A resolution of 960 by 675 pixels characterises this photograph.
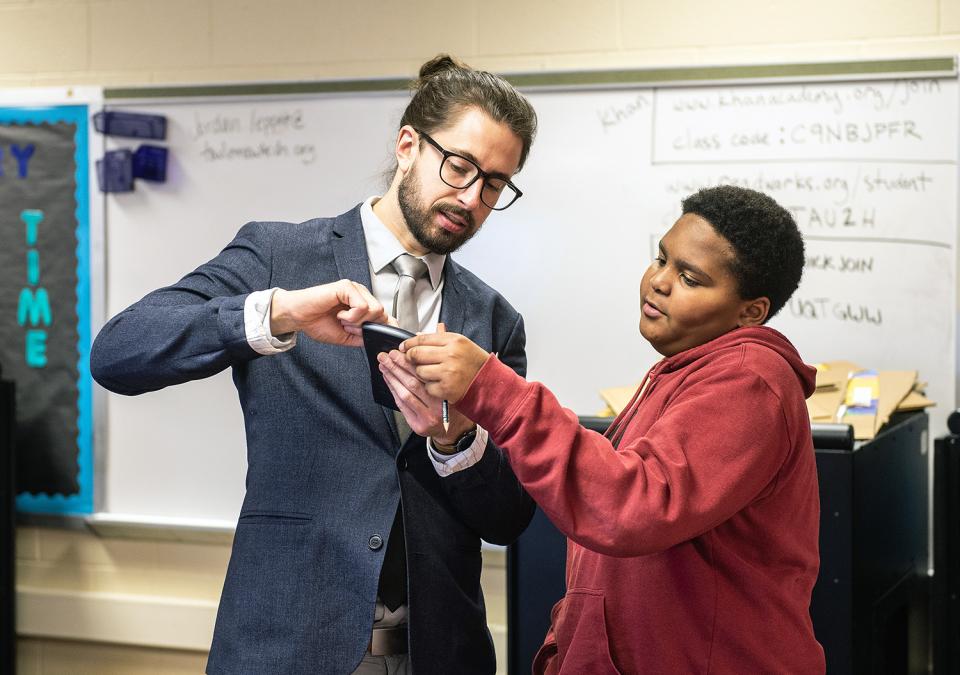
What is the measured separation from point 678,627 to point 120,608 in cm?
229

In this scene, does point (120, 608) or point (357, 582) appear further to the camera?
point (120, 608)

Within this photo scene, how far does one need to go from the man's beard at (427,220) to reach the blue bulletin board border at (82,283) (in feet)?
5.79

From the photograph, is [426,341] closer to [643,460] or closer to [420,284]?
[643,460]

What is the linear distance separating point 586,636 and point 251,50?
7.22 ft

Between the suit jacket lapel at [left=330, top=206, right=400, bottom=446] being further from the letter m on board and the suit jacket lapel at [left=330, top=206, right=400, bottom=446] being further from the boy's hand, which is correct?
the letter m on board

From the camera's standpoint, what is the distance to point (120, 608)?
2.91 meters

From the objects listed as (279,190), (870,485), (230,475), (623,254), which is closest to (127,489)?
(230,475)

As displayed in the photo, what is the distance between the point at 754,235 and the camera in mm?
1156

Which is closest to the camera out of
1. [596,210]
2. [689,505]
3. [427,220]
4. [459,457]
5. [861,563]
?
[689,505]

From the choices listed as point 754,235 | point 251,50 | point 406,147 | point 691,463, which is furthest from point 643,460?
point 251,50

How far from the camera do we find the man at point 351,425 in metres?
1.26

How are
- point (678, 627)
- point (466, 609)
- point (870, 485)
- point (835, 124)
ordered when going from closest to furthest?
point (678, 627)
point (466, 609)
point (870, 485)
point (835, 124)

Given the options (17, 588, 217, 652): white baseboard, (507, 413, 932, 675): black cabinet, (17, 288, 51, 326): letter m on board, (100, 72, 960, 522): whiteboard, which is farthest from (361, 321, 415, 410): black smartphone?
(17, 288, 51, 326): letter m on board

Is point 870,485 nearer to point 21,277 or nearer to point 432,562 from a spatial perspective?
point 432,562
